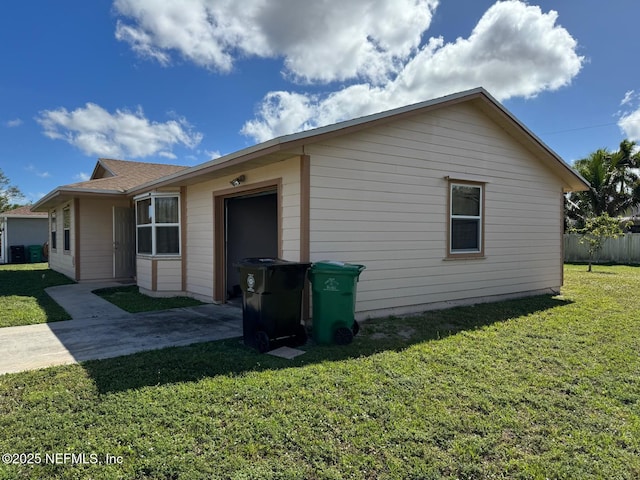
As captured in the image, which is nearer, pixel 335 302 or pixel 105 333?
pixel 335 302

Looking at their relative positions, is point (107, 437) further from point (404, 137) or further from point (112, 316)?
point (404, 137)

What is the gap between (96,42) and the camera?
13391 millimetres

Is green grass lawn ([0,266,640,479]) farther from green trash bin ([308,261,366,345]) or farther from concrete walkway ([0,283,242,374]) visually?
concrete walkway ([0,283,242,374])

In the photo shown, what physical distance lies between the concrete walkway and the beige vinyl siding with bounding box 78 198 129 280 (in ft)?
14.4

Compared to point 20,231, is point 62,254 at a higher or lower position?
lower

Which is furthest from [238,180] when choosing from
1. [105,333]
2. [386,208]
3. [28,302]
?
[28,302]

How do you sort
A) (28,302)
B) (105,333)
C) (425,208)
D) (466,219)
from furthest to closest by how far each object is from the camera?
(28,302) < (466,219) < (425,208) < (105,333)

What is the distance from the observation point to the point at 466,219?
8.12m

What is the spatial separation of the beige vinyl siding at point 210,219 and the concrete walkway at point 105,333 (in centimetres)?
99

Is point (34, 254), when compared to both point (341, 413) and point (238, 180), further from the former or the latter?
point (341, 413)

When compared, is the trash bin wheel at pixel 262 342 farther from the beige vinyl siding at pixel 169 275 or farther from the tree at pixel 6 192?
the tree at pixel 6 192

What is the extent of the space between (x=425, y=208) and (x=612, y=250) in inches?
736

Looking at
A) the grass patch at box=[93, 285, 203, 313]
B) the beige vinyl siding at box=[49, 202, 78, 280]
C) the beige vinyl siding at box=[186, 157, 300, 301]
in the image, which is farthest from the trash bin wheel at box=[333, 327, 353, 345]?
the beige vinyl siding at box=[49, 202, 78, 280]

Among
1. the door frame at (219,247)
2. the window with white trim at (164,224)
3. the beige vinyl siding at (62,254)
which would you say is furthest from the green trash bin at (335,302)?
the beige vinyl siding at (62,254)
